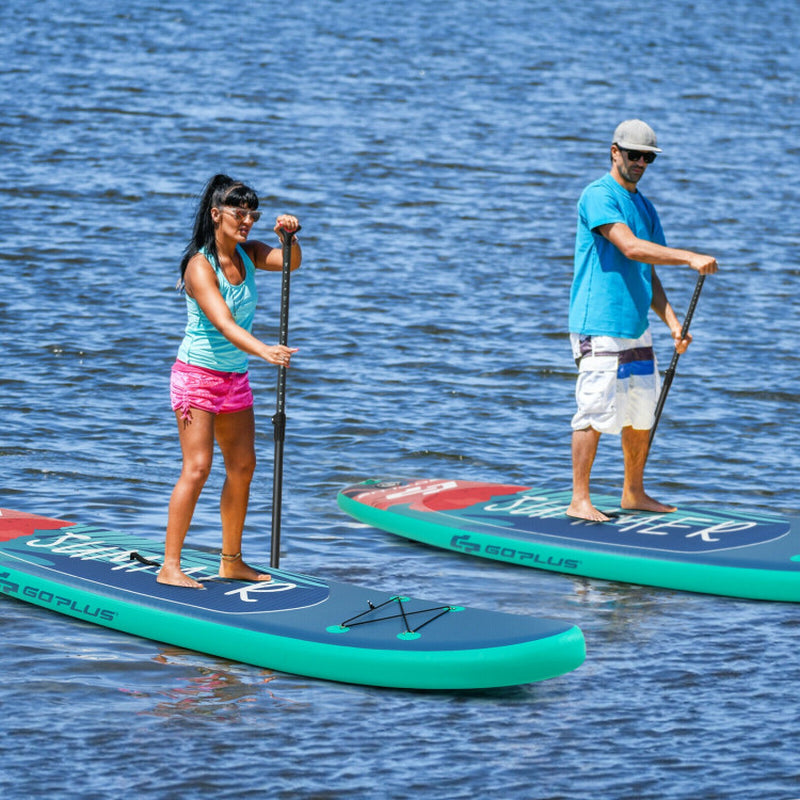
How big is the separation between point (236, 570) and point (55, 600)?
816 mm

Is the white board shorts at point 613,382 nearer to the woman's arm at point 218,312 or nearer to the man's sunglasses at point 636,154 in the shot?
the man's sunglasses at point 636,154

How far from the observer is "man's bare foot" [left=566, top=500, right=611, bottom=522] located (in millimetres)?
8508

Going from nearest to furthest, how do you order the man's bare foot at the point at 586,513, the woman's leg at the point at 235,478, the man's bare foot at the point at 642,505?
the woman's leg at the point at 235,478, the man's bare foot at the point at 586,513, the man's bare foot at the point at 642,505

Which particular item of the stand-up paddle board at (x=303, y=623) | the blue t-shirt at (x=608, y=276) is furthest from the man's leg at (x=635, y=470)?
the stand-up paddle board at (x=303, y=623)

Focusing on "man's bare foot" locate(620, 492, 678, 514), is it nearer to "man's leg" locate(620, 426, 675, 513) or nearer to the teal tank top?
"man's leg" locate(620, 426, 675, 513)

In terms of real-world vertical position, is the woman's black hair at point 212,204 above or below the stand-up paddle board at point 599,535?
above

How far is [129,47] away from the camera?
28891 millimetres

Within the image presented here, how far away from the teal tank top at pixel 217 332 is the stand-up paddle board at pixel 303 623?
99 cm

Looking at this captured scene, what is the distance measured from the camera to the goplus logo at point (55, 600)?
6977 millimetres

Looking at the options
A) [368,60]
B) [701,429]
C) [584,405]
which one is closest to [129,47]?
[368,60]

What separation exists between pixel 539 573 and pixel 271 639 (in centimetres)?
216

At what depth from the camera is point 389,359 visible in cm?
1298

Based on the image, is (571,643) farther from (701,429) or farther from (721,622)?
(701,429)

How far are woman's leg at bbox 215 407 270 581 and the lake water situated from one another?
1.73 ft
